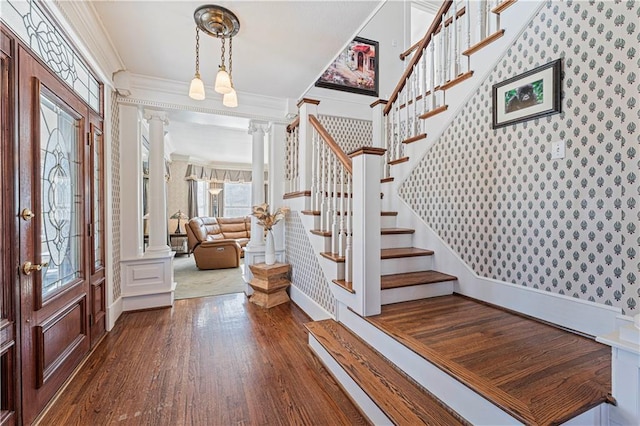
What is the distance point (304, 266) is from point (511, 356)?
6.74 feet

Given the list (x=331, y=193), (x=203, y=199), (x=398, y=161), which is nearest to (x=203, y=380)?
(x=331, y=193)

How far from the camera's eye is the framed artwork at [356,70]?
14.1ft

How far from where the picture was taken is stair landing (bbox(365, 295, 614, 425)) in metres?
1.12

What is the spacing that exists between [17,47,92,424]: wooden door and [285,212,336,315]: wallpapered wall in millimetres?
1893

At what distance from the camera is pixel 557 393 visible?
3.81 feet

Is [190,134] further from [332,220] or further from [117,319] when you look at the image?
[332,220]

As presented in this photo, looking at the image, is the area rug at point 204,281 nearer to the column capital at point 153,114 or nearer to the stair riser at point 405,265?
the column capital at point 153,114

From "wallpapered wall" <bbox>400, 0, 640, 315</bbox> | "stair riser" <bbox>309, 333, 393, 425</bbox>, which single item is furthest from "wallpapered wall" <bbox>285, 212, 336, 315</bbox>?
"wallpapered wall" <bbox>400, 0, 640, 315</bbox>

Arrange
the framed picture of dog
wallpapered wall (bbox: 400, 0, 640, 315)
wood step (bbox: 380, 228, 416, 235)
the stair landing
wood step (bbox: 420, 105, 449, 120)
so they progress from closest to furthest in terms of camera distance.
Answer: the stair landing
wallpapered wall (bbox: 400, 0, 640, 315)
the framed picture of dog
wood step (bbox: 420, 105, 449, 120)
wood step (bbox: 380, 228, 416, 235)

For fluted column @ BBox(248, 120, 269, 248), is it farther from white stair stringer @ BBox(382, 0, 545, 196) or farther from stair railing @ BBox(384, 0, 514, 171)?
white stair stringer @ BBox(382, 0, 545, 196)

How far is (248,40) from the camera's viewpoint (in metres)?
2.46

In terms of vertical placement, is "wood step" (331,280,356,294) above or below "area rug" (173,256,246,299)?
above

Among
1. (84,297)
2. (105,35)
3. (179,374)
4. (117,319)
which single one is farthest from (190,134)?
(179,374)

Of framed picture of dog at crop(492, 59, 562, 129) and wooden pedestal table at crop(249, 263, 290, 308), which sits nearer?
framed picture of dog at crop(492, 59, 562, 129)
